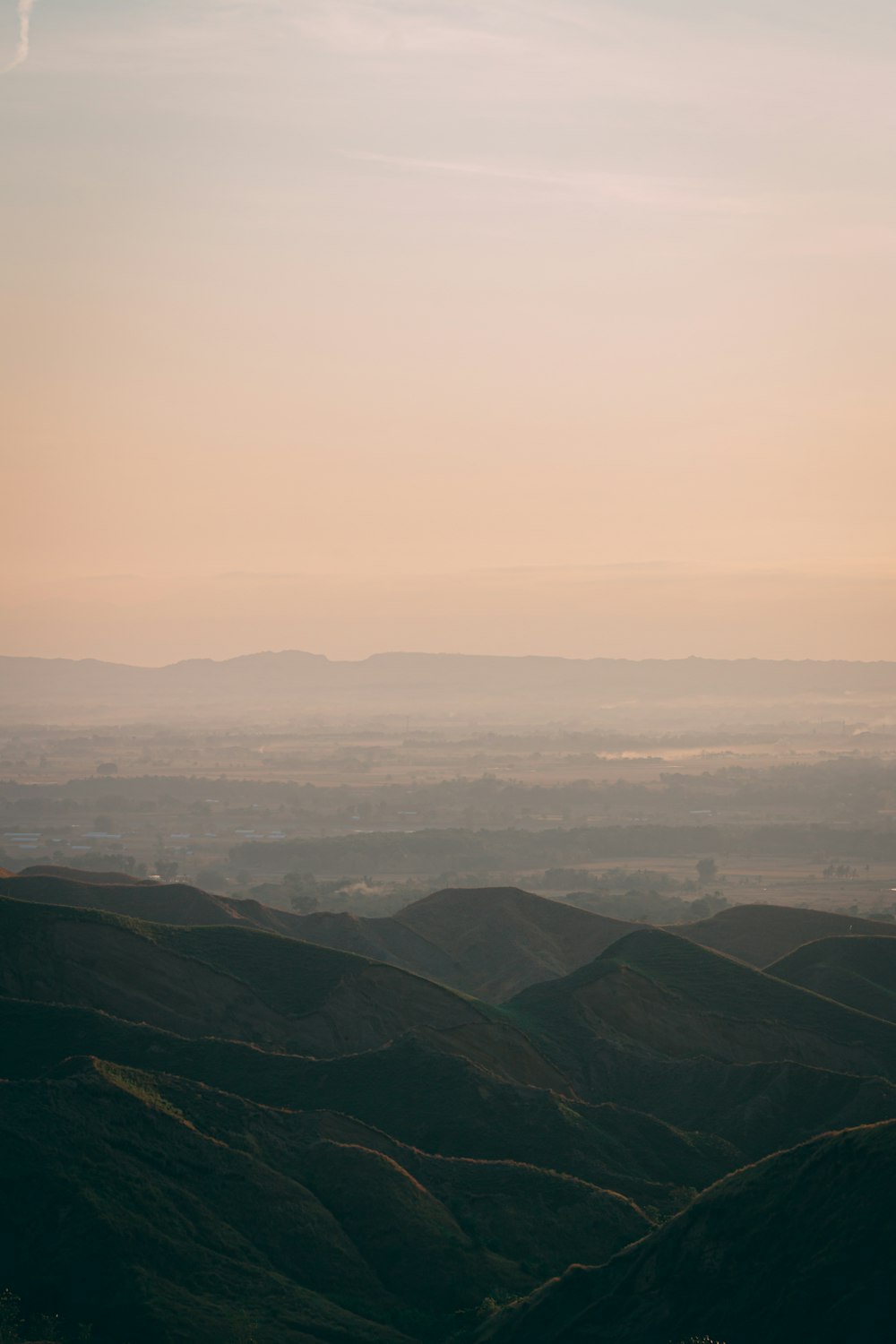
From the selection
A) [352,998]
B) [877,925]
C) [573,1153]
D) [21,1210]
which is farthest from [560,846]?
[21,1210]

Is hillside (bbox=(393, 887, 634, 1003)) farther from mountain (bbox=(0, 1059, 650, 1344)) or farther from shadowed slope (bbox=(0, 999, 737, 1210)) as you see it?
mountain (bbox=(0, 1059, 650, 1344))

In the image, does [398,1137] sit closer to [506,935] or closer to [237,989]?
[237,989]

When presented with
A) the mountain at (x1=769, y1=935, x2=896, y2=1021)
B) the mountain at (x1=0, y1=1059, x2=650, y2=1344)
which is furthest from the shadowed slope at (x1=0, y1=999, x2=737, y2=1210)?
the mountain at (x1=769, y1=935, x2=896, y2=1021)

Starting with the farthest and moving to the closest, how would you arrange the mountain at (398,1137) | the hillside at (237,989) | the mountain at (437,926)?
the mountain at (437,926), the hillside at (237,989), the mountain at (398,1137)

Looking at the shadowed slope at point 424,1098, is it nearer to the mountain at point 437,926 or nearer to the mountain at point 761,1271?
the mountain at point 761,1271

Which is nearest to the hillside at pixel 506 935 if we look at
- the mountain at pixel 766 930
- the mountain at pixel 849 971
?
the mountain at pixel 766 930

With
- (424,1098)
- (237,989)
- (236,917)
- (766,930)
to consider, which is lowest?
(424,1098)

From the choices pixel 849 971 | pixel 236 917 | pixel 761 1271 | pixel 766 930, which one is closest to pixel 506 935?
pixel 236 917
